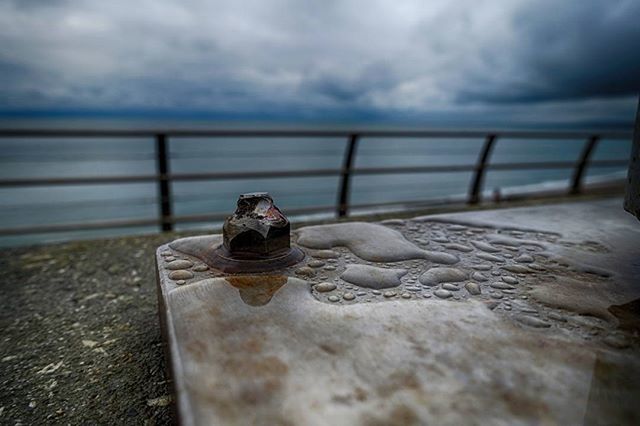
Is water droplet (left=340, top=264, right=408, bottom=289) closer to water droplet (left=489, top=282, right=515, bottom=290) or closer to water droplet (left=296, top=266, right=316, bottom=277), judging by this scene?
water droplet (left=296, top=266, right=316, bottom=277)

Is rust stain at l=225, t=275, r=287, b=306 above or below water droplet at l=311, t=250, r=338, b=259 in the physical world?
below

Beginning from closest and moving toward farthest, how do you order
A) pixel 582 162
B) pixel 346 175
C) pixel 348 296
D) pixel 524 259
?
1. pixel 348 296
2. pixel 524 259
3. pixel 346 175
4. pixel 582 162

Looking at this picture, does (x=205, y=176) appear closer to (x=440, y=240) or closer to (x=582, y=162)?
(x=440, y=240)

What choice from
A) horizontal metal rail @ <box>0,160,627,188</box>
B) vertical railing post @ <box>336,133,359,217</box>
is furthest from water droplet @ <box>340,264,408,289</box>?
vertical railing post @ <box>336,133,359,217</box>

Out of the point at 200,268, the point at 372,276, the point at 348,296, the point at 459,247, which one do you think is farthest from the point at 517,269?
the point at 200,268

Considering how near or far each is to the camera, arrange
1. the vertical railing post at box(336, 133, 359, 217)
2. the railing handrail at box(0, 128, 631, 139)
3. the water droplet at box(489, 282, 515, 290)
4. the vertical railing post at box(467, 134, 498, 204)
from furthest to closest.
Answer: the vertical railing post at box(467, 134, 498, 204) < the vertical railing post at box(336, 133, 359, 217) < the railing handrail at box(0, 128, 631, 139) < the water droplet at box(489, 282, 515, 290)

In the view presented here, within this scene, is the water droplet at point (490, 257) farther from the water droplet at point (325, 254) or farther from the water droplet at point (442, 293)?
the water droplet at point (325, 254)

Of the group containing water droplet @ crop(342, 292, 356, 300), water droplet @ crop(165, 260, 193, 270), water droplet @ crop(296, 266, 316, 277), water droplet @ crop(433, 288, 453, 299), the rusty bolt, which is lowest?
water droplet @ crop(165, 260, 193, 270)
